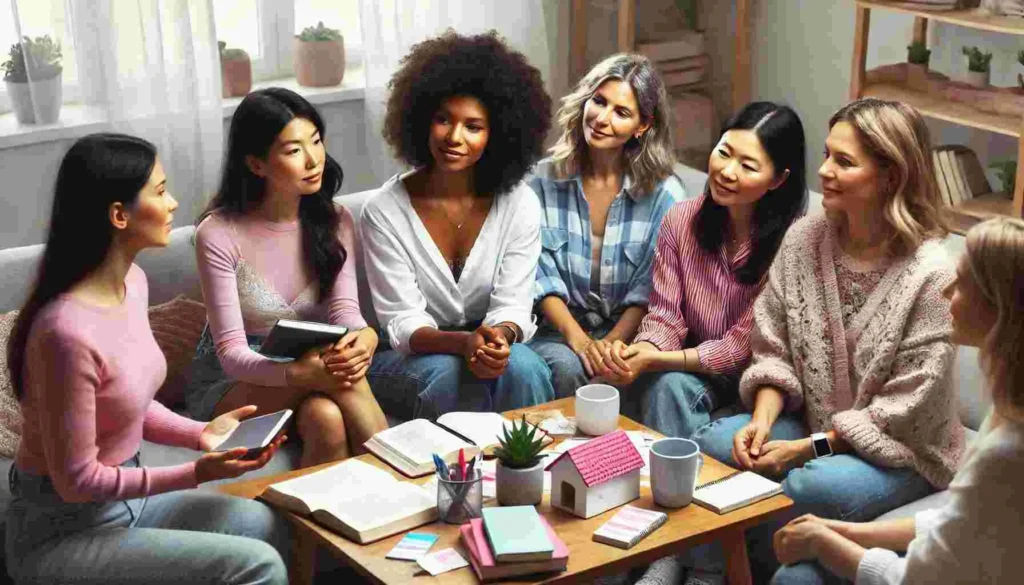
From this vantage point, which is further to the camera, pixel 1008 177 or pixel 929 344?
pixel 1008 177

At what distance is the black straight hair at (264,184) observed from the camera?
2.80 meters

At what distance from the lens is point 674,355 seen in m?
2.96

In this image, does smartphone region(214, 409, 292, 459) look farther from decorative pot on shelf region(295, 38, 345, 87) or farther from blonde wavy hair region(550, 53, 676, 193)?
decorative pot on shelf region(295, 38, 345, 87)

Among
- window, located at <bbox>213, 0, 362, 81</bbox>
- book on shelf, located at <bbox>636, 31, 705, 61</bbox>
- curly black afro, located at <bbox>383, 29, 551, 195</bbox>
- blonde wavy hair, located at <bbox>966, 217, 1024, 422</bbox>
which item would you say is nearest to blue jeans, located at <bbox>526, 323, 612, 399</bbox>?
curly black afro, located at <bbox>383, 29, 551, 195</bbox>

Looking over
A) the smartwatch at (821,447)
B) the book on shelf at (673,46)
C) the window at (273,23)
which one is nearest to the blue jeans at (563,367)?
the smartwatch at (821,447)

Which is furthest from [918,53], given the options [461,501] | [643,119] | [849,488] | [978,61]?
[461,501]

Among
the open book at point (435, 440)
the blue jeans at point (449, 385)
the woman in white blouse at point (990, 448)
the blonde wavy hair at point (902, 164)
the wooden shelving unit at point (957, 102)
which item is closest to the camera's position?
the woman in white blouse at point (990, 448)

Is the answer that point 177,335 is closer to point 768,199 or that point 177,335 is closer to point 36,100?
point 36,100

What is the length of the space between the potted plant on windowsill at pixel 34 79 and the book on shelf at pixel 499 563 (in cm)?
222

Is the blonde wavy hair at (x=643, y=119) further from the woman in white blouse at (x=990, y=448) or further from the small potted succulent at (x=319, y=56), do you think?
the woman in white blouse at (x=990, y=448)

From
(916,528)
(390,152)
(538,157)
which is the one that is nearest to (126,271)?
(538,157)

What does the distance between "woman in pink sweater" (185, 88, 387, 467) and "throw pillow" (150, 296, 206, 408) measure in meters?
0.08

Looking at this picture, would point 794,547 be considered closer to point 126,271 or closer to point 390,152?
point 126,271

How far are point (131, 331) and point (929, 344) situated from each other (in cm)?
145
